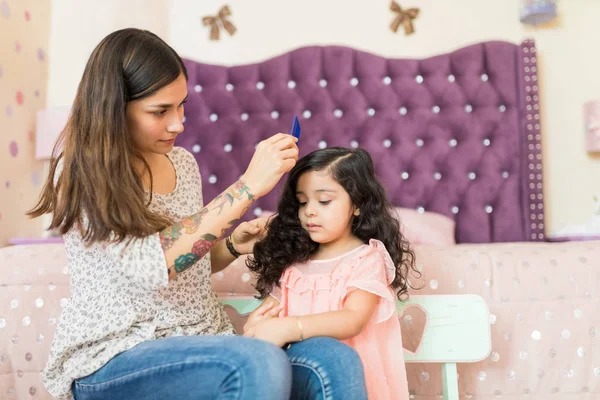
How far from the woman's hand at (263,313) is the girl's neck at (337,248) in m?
0.14

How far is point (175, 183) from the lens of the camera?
1293 millimetres

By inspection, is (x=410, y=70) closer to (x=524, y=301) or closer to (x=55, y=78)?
(x=524, y=301)

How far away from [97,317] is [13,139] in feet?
6.05

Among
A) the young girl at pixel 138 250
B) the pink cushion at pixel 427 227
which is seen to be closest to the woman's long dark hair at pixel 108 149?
the young girl at pixel 138 250

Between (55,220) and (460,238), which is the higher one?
(55,220)

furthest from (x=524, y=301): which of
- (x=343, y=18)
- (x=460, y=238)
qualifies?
(x=343, y=18)

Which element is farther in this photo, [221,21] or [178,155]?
[221,21]

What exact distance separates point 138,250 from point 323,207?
0.45 metres

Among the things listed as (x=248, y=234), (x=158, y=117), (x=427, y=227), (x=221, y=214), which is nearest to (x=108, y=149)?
(x=158, y=117)

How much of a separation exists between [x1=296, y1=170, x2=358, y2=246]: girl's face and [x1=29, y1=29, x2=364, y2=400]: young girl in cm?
21

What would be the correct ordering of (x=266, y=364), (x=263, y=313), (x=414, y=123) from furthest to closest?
(x=414, y=123) < (x=263, y=313) < (x=266, y=364)

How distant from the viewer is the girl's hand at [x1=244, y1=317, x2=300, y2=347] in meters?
1.09

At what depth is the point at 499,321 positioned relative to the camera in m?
1.66

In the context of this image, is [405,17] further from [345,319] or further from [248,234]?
[345,319]
